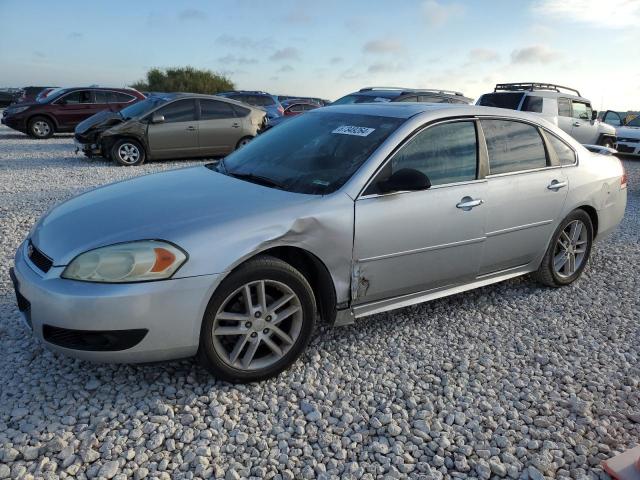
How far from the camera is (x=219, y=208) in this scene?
291 centimetres

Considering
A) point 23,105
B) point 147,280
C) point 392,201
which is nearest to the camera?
point 147,280

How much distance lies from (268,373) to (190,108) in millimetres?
9441

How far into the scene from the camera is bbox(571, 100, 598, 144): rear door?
1353cm

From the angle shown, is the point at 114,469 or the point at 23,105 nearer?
the point at 114,469

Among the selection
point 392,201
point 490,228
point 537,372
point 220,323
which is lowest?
point 537,372

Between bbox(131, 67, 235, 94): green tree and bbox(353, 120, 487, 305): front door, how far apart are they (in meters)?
38.1

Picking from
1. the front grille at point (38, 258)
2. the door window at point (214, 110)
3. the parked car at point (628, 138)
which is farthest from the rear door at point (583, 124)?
the front grille at point (38, 258)

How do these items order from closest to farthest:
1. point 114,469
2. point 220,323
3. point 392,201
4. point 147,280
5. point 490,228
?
1. point 114,469
2. point 147,280
3. point 220,323
4. point 392,201
5. point 490,228

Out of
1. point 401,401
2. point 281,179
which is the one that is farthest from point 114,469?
point 281,179

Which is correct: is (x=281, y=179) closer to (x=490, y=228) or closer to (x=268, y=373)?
(x=268, y=373)

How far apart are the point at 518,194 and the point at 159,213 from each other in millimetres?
2578

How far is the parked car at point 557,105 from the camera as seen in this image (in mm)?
12133

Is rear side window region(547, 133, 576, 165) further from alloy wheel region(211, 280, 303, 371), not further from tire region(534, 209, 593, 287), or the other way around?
alloy wheel region(211, 280, 303, 371)

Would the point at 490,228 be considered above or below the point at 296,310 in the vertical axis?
above
